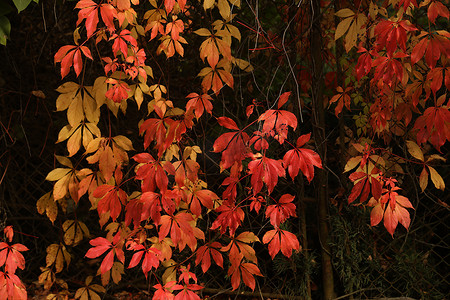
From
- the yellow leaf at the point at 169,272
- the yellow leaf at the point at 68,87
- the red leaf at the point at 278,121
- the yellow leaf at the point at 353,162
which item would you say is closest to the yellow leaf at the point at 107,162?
the yellow leaf at the point at 68,87

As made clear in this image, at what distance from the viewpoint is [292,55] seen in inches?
80.7

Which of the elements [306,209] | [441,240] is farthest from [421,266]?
[306,209]

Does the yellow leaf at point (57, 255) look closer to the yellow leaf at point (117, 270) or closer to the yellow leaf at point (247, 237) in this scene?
the yellow leaf at point (117, 270)

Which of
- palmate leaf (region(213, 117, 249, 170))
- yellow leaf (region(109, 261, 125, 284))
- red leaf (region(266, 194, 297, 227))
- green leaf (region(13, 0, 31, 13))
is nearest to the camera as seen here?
palmate leaf (region(213, 117, 249, 170))

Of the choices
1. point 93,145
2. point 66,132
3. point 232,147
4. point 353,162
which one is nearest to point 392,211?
point 353,162

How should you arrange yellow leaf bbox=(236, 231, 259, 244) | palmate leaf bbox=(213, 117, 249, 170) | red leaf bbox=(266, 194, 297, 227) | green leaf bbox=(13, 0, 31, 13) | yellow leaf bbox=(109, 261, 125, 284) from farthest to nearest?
1. yellow leaf bbox=(109, 261, 125, 284)
2. yellow leaf bbox=(236, 231, 259, 244)
3. red leaf bbox=(266, 194, 297, 227)
4. green leaf bbox=(13, 0, 31, 13)
5. palmate leaf bbox=(213, 117, 249, 170)

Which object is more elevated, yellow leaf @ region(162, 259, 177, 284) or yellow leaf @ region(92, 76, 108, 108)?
yellow leaf @ region(92, 76, 108, 108)

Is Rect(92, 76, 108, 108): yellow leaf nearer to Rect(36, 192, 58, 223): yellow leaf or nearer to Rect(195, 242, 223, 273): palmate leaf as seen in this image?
Rect(36, 192, 58, 223): yellow leaf

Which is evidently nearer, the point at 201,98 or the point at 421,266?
the point at 201,98

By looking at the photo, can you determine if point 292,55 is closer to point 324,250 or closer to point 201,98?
point 201,98

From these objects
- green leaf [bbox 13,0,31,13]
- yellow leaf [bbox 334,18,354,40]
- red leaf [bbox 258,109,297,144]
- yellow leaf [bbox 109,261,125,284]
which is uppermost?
green leaf [bbox 13,0,31,13]

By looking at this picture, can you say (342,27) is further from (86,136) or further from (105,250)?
(105,250)

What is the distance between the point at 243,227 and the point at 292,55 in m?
0.85

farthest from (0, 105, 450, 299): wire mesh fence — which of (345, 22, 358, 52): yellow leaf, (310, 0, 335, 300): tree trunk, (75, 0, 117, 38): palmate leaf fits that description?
(75, 0, 117, 38): palmate leaf
